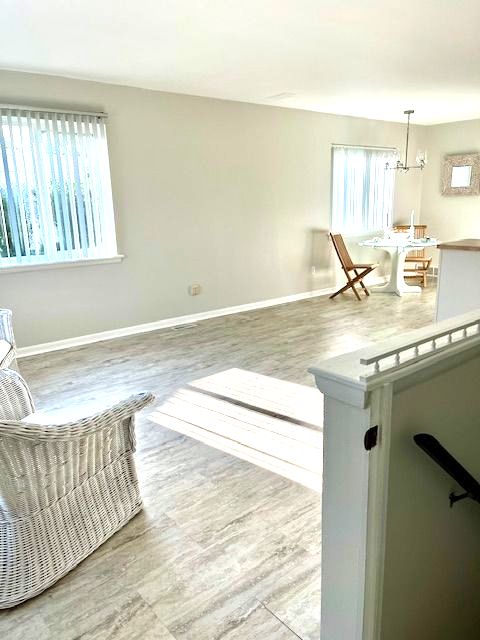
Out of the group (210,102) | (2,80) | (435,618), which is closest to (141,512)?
(435,618)

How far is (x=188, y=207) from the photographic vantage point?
17.1 ft

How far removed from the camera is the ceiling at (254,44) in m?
2.72

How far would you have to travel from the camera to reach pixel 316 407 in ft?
10.3

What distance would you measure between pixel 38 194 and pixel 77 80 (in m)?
1.10

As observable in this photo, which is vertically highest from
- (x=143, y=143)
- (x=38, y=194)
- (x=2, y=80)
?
(x=2, y=80)

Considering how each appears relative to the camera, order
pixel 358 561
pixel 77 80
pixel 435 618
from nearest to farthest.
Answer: pixel 358 561 < pixel 435 618 < pixel 77 80

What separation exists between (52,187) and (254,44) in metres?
2.08

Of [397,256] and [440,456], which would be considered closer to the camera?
[440,456]

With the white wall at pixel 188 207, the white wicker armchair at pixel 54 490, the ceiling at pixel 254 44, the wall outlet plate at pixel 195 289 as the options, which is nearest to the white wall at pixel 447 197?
the white wall at pixel 188 207

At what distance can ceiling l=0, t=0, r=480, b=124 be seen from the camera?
2.72 metres

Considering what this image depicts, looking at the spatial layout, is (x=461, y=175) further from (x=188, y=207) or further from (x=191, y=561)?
(x=191, y=561)

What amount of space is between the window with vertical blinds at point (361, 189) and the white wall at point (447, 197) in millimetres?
839

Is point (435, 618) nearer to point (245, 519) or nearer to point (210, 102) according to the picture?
point (245, 519)

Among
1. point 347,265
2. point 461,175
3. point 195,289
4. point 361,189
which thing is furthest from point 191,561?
point 461,175
